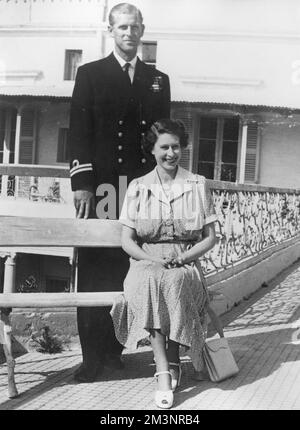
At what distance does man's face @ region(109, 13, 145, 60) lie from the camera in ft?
10.6

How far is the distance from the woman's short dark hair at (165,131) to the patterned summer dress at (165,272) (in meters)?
0.16

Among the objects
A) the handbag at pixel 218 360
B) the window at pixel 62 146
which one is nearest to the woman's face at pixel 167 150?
the handbag at pixel 218 360

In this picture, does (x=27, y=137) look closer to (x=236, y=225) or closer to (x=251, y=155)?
(x=251, y=155)

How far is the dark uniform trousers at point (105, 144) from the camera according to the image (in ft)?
11.1

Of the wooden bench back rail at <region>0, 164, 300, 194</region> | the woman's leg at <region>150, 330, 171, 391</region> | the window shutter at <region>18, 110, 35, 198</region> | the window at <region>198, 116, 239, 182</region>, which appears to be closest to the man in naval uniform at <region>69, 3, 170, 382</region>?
the woman's leg at <region>150, 330, 171, 391</region>

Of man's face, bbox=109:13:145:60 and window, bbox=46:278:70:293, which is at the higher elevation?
man's face, bbox=109:13:145:60

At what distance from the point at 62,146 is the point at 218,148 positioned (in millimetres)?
4482

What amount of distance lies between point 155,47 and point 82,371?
326 inches

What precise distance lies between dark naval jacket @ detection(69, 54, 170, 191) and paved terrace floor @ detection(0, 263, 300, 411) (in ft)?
3.54

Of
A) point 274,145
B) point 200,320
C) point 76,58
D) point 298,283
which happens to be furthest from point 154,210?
point 274,145

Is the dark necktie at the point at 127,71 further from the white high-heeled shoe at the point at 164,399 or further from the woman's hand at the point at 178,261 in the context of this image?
the white high-heeled shoe at the point at 164,399

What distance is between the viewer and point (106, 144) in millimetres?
3420

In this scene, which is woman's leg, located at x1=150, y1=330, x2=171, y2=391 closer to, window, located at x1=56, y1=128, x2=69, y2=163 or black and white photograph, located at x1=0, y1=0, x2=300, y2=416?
black and white photograph, located at x1=0, y1=0, x2=300, y2=416

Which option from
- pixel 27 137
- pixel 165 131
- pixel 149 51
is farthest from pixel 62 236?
pixel 27 137
